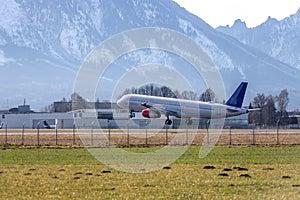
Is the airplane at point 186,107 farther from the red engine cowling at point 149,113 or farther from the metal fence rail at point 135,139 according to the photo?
the metal fence rail at point 135,139

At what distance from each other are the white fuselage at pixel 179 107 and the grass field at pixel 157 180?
237 ft

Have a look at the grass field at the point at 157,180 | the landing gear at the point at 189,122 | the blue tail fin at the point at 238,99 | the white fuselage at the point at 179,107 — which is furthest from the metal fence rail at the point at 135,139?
the landing gear at the point at 189,122

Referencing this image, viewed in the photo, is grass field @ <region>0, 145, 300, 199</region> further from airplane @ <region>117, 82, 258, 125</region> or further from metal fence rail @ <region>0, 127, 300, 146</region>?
airplane @ <region>117, 82, 258, 125</region>

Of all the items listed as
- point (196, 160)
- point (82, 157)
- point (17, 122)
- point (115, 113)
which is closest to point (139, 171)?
point (196, 160)

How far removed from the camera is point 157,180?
33.7 m

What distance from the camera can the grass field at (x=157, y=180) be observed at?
28.5 m

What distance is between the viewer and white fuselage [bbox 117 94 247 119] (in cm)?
11956

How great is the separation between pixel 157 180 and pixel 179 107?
87.7 metres

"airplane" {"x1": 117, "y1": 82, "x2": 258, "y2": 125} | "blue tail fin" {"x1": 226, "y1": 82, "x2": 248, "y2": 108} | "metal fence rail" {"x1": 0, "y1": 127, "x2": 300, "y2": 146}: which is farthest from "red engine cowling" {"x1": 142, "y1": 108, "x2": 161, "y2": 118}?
"metal fence rail" {"x1": 0, "y1": 127, "x2": 300, "y2": 146}

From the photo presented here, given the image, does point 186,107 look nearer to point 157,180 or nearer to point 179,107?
point 179,107

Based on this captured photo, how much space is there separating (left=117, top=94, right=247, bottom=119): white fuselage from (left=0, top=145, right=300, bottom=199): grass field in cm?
7232

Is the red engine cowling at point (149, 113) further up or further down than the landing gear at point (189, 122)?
further up

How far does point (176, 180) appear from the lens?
110 ft

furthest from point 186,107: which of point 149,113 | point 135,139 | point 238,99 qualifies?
point 135,139
